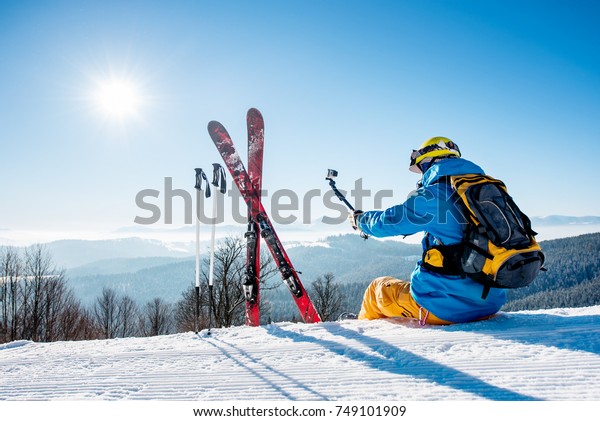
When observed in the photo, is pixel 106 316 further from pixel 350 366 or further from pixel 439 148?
pixel 439 148

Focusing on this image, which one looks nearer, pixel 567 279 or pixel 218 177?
pixel 218 177

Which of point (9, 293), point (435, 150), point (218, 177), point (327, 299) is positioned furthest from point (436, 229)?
point (327, 299)

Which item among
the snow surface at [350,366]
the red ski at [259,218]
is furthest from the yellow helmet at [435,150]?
the red ski at [259,218]

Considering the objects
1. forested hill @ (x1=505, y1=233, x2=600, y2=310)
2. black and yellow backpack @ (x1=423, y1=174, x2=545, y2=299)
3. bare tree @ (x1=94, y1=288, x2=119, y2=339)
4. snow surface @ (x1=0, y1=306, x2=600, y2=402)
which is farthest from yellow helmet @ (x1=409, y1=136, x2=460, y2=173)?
→ forested hill @ (x1=505, y1=233, x2=600, y2=310)

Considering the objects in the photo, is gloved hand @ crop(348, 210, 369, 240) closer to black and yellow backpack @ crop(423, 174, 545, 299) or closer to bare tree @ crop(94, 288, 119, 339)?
black and yellow backpack @ crop(423, 174, 545, 299)

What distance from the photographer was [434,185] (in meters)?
2.82

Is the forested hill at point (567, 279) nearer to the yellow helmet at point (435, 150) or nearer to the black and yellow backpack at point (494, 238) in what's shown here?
the yellow helmet at point (435, 150)

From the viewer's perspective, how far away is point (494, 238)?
2.47 m

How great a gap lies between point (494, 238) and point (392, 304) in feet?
4.43

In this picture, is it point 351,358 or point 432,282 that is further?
point 432,282

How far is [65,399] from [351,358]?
1924 millimetres
